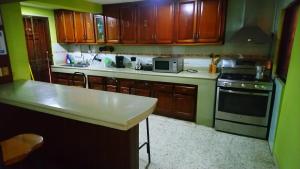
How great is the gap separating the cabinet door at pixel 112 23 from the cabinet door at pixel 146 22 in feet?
1.87

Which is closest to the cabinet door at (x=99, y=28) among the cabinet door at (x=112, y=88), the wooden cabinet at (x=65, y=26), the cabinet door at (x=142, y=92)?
the wooden cabinet at (x=65, y=26)

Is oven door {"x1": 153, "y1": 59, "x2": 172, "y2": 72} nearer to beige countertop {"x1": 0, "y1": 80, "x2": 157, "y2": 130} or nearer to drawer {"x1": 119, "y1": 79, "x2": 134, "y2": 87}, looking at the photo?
drawer {"x1": 119, "y1": 79, "x2": 134, "y2": 87}

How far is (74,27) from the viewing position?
4.61 metres

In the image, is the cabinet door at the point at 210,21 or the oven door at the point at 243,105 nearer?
the oven door at the point at 243,105

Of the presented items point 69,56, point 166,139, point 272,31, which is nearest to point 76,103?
point 166,139

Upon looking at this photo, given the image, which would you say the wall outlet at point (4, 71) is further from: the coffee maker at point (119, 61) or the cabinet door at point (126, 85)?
the coffee maker at point (119, 61)

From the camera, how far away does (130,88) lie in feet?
12.8

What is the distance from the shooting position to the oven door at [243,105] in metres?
2.77

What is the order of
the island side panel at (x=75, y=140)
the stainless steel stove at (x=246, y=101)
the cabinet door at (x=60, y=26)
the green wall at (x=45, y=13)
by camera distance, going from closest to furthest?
the island side panel at (x=75, y=140)
the stainless steel stove at (x=246, y=101)
the green wall at (x=45, y=13)
the cabinet door at (x=60, y=26)

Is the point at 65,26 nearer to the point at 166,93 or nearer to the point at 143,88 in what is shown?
the point at 143,88

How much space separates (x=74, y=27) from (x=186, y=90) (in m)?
A: 3.31

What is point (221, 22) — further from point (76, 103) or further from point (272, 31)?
point (76, 103)

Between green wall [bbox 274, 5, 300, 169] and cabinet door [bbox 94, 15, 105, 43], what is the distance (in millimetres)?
3668

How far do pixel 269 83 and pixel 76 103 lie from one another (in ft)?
8.77
